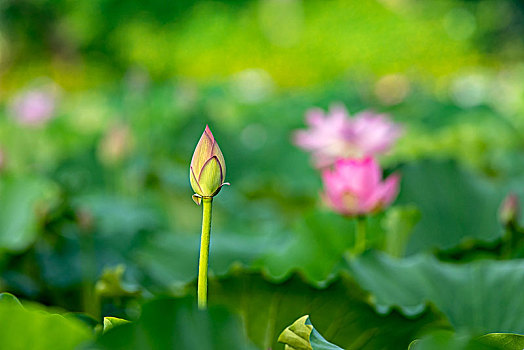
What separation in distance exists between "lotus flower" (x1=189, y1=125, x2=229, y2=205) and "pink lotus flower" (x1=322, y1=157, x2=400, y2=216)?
14.5 inches

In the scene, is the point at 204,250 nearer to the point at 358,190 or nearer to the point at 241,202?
the point at 358,190

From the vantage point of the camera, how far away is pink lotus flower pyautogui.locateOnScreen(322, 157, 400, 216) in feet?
2.61

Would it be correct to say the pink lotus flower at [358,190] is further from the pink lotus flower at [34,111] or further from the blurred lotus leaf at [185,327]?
the pink lotus flower at [34,111]

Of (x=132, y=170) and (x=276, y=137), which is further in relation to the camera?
(x=276, y=137)

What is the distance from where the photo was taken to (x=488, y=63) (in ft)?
25.9

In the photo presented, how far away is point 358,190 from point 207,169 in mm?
378

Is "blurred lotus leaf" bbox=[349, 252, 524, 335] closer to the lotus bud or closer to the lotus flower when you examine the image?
the lotus bud

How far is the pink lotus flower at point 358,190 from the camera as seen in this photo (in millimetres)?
794

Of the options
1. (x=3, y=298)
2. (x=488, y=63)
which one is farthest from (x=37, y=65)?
(x=3, y=298)

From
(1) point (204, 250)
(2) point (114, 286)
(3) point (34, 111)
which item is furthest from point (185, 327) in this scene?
(3) point (34, 111)

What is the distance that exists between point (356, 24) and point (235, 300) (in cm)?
822

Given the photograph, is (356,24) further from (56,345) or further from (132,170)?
(56,345)

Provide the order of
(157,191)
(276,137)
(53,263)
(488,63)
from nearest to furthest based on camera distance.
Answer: (53,263) < (157,191) < (276,137) < (488,63)

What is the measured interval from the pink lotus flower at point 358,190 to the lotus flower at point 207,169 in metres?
0.37
